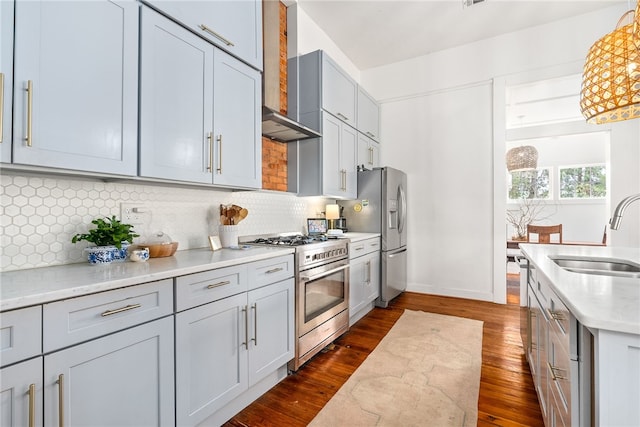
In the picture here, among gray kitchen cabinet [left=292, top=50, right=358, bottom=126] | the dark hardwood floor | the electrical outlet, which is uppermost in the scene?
gray kitchen cabinet [left=292, top=50, right=358, bottom=126]

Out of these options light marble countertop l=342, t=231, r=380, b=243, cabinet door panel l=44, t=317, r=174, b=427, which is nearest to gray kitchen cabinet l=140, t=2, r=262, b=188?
cabinet door panel l=44, t=317, r=174, b=427

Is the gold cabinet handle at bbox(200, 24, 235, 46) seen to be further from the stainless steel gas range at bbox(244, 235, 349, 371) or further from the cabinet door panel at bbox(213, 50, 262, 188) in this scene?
the stainless steel gas range at bbox(244, 235, 349, 371)

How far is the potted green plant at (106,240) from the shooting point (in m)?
1.46

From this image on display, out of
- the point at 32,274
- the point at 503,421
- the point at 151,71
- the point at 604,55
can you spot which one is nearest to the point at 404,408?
the point at 503,421

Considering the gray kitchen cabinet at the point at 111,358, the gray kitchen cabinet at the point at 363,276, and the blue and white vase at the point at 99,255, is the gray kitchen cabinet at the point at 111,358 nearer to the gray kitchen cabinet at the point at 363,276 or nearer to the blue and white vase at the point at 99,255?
the blue and white vase at the point at 99,255

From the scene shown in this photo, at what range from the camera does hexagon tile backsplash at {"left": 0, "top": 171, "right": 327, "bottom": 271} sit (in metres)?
1.36

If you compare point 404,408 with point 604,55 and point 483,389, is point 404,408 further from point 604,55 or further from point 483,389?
point 604,55

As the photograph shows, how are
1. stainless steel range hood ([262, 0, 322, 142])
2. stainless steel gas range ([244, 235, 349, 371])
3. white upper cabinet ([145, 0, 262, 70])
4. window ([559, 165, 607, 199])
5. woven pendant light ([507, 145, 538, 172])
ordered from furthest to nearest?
1. window ([559, 165, 607, 199])
2. woven pendant light ([507, 145, 538, 172])
3. stainless steel range hood ([262, 0, 322, 142])
4. stainless steel gas range ([244, 235, 349, 371])
5. white upper cabinet ([145, 0, 262, 70])

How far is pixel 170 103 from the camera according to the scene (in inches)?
64.3

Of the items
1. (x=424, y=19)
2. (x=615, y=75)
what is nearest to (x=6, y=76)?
(x=615, y=75)

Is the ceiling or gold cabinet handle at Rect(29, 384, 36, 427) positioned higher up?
the ceiling

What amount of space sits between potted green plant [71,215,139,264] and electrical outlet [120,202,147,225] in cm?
18

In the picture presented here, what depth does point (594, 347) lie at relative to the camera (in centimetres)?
86

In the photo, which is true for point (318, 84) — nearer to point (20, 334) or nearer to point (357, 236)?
point (357, 236)
